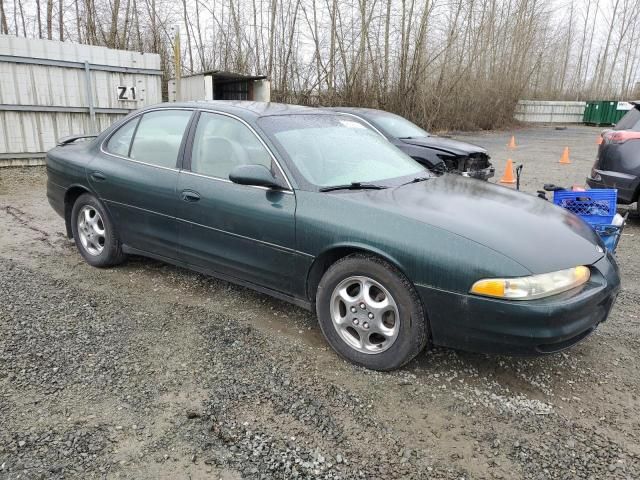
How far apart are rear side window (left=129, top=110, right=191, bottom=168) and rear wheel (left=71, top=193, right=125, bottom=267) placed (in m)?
0.66

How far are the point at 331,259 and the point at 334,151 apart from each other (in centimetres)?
94

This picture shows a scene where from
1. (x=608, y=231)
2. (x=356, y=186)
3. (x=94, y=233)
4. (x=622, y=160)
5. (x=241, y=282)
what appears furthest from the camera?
(x=622, y=160)

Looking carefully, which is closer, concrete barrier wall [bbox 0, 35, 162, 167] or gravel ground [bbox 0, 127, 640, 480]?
gravel ground [bbox 0, 127, 640, 480]

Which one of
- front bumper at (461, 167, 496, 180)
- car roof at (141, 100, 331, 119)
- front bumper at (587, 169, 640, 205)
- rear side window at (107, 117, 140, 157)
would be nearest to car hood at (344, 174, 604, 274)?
car roof at (141, 100, 331, 119)

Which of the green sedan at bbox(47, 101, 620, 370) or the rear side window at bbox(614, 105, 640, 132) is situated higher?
the rear side window at bbox(614, 105, 640, 132)

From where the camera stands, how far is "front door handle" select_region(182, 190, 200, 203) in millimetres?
3805

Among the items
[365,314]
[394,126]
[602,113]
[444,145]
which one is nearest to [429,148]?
[444,145]

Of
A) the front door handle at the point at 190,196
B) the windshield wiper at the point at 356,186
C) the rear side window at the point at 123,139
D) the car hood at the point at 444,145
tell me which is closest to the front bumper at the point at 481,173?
the car hood at the point at 444,145

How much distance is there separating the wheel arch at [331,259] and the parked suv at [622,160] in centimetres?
529

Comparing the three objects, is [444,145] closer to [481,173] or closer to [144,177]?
[481,173]

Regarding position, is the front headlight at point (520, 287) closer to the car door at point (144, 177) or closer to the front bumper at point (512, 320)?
the front bumper at point (512, 320)

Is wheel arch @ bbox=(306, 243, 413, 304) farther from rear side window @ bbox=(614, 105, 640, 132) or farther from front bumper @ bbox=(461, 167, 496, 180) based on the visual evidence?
front bumper @ bbox=(461, 167, 496, 180)

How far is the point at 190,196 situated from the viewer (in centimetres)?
384

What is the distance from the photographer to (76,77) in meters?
9.94
